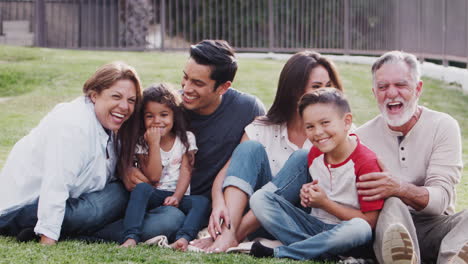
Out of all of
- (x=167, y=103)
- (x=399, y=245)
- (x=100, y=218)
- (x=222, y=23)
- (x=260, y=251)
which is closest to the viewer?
(x=399, y=245)

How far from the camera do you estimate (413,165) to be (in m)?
4.49

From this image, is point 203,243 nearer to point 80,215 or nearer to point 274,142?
point 80,215

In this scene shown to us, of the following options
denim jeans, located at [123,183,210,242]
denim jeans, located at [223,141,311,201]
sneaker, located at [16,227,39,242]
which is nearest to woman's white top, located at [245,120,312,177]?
denim jeans, located at [223,141,311,201]

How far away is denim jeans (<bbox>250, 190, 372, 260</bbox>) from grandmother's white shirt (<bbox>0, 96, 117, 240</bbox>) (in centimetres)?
106

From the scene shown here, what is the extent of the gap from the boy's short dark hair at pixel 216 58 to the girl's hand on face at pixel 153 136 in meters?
0.53

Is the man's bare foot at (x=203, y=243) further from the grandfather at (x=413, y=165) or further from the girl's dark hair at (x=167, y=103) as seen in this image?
the grandfather at (x=413, y=165)

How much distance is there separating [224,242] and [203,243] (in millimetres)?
150

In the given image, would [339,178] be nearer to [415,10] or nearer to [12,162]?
[12,162]

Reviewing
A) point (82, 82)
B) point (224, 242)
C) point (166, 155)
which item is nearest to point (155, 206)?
point (166, 155)

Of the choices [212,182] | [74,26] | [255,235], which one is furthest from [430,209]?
[74,26]

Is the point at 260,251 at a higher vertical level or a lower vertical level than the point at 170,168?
lower

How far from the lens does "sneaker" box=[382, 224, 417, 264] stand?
3865mm

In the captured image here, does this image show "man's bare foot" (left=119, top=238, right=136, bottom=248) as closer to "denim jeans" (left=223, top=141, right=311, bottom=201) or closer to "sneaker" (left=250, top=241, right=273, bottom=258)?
"denim jeans" (left=223, top=141, right=311, bottom=201)

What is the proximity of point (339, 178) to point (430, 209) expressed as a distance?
547 millimetres
